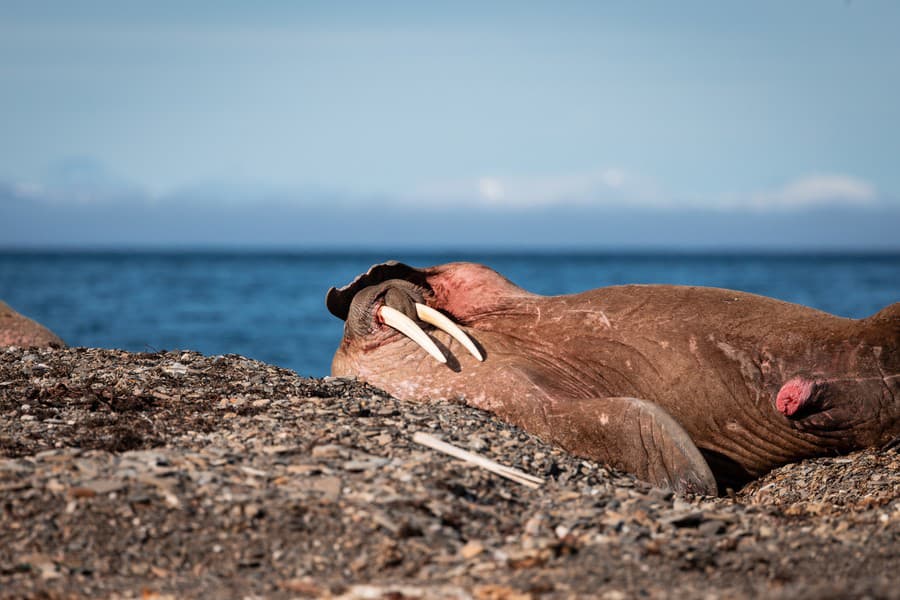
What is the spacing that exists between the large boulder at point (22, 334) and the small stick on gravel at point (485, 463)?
556cm

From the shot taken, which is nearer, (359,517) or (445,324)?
(359,517)

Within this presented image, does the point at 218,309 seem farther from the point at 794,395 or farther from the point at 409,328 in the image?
the point at 794,395

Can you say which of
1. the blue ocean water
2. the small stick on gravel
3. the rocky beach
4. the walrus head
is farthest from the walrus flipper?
the blue ocean water

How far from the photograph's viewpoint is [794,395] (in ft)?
25.2

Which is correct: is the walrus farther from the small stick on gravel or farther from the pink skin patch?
the small stick on gravel

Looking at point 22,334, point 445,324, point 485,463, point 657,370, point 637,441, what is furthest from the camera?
point 22,334

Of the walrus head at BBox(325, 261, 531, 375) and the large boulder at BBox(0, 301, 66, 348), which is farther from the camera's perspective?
the large boulder at BBox(0, 301, 66, 348)

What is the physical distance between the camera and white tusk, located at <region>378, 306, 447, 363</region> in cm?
810

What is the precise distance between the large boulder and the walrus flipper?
5.73m

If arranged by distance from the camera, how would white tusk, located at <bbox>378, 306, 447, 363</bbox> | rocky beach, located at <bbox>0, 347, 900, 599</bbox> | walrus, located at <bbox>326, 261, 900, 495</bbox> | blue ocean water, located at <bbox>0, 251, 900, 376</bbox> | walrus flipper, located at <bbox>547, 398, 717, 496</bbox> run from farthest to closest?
blue ocean water, located at <bbox>0, 251, 900, 376</bbox>, white tusk, located at <bbox>378, 306, 447, 363</bbox>, walrus, located at <bbox>326, 261, 900, 495</bbox>, walrus flipper, located at <bbox>547, 398, 717, 496</bbox>, rocky beach, located at <bbox>0, 347, 900, 599</bbox>

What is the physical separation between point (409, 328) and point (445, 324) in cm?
30

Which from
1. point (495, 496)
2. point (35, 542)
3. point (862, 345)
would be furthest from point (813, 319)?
Result: point (35, 542)

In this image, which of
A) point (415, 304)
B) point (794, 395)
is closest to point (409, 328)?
point (415, 304)

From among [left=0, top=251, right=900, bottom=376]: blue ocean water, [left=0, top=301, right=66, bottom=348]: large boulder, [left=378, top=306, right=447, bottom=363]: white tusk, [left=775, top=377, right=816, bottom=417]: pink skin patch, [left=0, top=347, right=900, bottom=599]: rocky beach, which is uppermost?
[left=378, top=306, right=447, bottom=363]: white tusk
